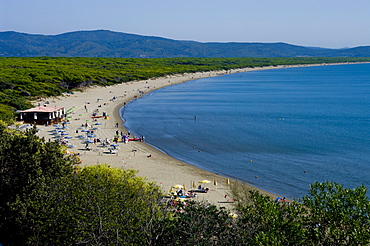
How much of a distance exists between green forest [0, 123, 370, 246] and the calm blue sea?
17.3m

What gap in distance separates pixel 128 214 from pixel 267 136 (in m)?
40.8

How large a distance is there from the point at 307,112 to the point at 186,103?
2718 centimetres

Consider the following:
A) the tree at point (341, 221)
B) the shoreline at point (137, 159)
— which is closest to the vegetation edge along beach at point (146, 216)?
the tree at point (341, 221)

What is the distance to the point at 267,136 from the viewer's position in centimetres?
5616

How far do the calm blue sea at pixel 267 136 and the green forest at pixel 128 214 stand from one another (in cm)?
1729

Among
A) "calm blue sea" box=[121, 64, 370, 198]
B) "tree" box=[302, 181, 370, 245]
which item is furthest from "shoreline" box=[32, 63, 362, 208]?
"tree" box=[302, 181, 370, 245]

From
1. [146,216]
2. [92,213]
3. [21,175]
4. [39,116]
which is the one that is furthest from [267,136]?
[92,213]

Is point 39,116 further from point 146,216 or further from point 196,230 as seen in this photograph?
point 196,230

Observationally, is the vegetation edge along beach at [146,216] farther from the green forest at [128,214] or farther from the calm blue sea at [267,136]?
the calm blue sea at [267,136]

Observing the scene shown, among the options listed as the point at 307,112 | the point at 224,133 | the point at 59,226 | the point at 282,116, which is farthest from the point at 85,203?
the point at 307,112

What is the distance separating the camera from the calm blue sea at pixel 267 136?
38844 millimetres

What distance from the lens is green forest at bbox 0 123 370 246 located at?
14594 mm

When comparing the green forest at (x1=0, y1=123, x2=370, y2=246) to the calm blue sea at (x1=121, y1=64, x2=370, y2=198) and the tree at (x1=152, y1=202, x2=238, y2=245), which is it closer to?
the tree at (x1=152, y1=202, x2=238, y2=245)

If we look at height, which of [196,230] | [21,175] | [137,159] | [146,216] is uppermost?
[21,175]
